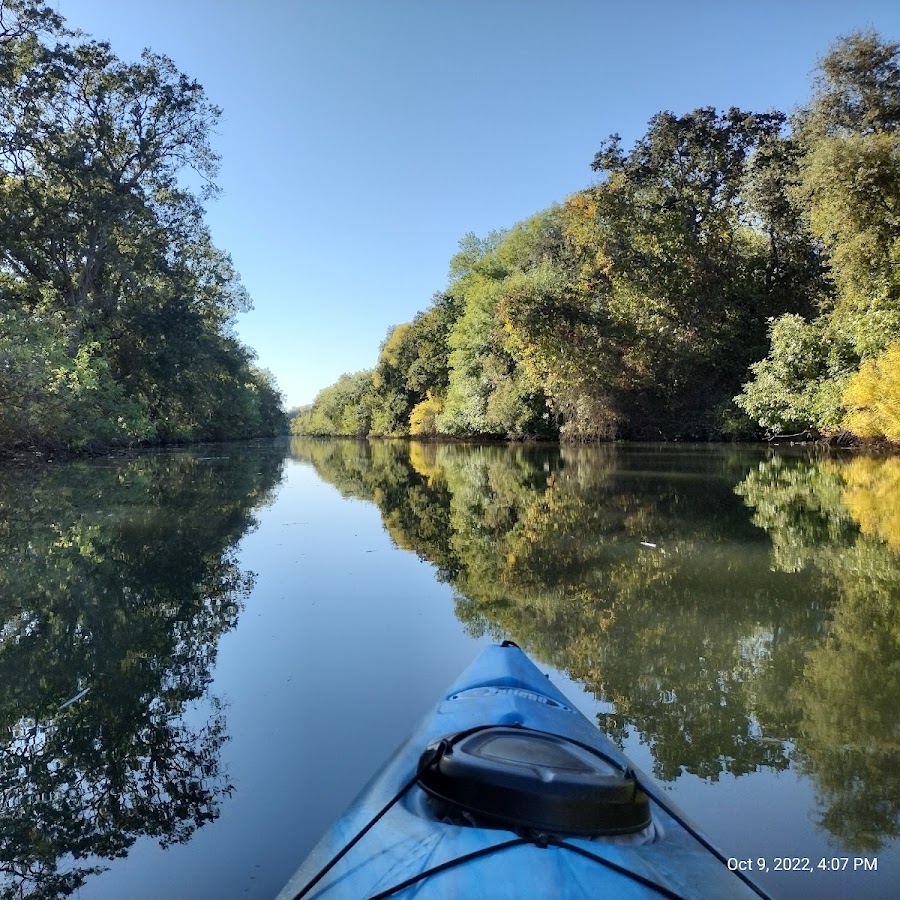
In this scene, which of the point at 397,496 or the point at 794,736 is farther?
the point at 397,496

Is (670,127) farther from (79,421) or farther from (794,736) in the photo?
(794,736)

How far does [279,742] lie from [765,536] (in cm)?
561

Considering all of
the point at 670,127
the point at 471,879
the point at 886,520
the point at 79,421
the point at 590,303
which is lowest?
the point at 886,520

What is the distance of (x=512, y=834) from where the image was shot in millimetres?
1470

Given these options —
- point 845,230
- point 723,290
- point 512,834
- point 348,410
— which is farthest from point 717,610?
point 348,410

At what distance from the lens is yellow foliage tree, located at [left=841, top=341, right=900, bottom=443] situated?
13.8m

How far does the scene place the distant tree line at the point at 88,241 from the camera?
16875mm

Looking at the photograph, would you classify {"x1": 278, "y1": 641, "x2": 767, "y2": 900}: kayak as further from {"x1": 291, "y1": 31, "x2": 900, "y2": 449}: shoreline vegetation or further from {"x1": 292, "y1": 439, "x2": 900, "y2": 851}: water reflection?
{"x1": 291, "y1": 31, "x2": 900, "y2": 449}: shoreline vegetation

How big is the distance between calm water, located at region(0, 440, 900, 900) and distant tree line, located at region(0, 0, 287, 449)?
10464mm

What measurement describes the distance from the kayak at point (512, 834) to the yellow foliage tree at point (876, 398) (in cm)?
1481

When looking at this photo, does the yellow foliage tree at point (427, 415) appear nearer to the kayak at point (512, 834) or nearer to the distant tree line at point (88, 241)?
the distant tree line at point (88, 241)

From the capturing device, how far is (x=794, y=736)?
2787mm

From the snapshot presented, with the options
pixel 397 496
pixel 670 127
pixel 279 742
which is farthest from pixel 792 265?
pixel 279 742
